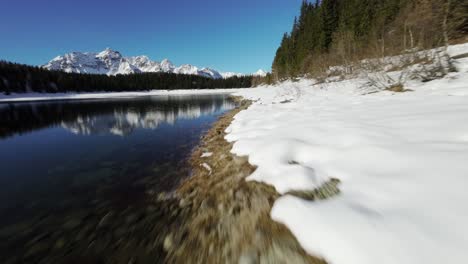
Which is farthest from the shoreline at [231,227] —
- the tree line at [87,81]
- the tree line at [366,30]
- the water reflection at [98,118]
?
the tree line at [87,81]

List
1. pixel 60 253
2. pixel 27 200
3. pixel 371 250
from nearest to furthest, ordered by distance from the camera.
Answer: pixel 371 250 < pixel 60 253 < pixel 27 200

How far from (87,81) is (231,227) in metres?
133

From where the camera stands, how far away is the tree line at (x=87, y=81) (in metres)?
80.0

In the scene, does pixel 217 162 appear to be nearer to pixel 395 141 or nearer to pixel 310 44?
pixel 395 141

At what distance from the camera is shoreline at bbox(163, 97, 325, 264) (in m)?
2.65

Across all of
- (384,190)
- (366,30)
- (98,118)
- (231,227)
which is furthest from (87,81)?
(384,190)

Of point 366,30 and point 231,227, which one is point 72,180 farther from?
point 366,30

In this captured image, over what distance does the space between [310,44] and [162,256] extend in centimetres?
5771

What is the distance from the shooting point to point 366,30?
34.2 metres

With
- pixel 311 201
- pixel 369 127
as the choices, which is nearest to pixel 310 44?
pixel 369 127

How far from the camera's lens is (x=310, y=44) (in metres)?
49.9

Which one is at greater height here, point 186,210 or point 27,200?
point 186,210

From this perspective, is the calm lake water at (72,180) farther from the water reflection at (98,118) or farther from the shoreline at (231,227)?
the water reflection at (98,118)

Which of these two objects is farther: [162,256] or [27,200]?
[27,200]
